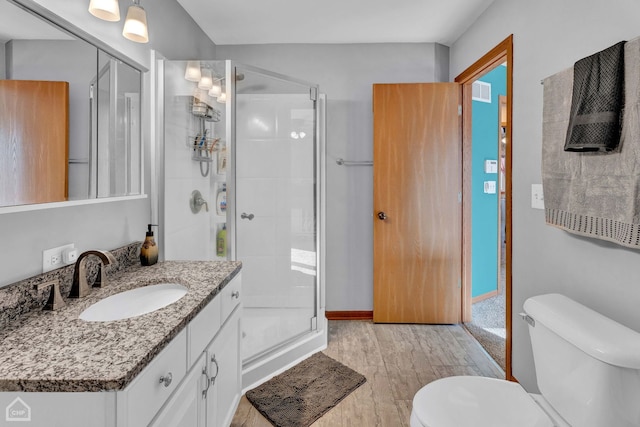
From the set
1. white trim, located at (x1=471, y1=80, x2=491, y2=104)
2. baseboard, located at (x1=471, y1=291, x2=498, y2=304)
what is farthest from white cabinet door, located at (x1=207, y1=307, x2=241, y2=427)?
white trim, located at (x1=471, y1=80, x2=491, y2=104)

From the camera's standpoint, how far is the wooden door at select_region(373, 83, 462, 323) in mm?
2992

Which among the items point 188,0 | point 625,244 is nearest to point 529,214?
point 625,244

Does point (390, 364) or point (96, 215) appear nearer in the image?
point (96, 215)

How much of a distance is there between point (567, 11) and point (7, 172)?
2311mm

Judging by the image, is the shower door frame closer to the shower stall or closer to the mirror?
the shower stall

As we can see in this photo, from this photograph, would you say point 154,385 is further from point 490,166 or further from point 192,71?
point 490,166

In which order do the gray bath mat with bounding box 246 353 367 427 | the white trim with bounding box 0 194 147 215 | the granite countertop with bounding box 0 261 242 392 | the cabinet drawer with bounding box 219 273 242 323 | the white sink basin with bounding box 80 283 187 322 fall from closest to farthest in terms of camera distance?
the granite countertop with bounding box 0 261 242 392, the white trim with bounding box 0 194 147 215, the white sink basin with bounding box 80 283 187 322, the cabinet drawer with bounding box 219 273 242 323, the gray bath mat with bounding box 246 353 367 427

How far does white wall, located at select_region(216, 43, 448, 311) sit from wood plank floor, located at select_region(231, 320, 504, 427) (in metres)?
0.73

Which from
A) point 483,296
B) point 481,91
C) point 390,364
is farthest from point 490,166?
point 390,364

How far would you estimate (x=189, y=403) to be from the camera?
3.85 ft

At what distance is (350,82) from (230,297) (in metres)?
2.30

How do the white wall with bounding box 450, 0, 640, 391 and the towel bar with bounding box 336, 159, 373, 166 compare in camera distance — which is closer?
the white wall with bounding box 450, 0, 640, 391

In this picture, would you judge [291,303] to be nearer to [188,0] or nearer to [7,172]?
[7,172]

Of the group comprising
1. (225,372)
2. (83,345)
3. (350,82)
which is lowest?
(225,372)
